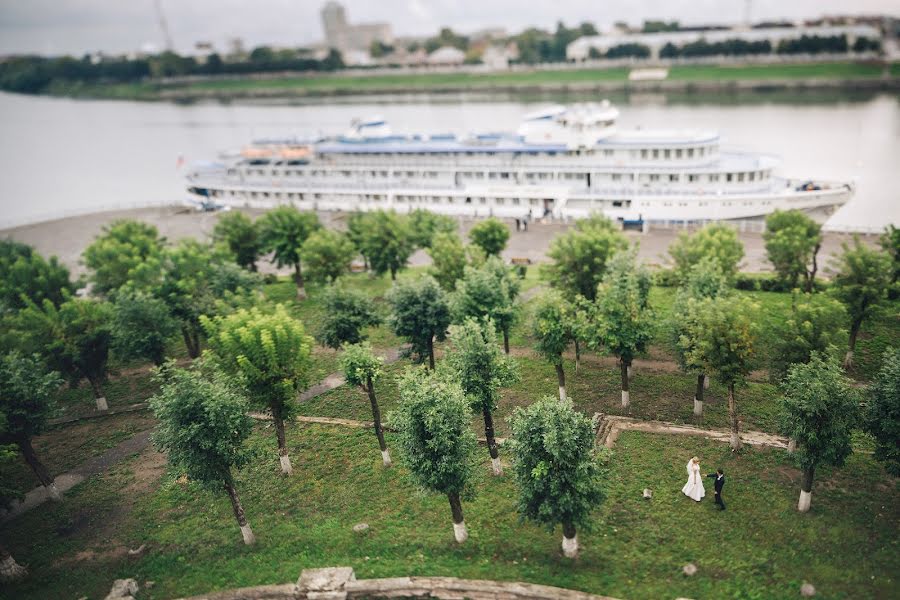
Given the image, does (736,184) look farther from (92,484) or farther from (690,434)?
(92,484)

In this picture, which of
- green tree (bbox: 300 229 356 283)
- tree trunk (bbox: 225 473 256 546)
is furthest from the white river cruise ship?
tree trunk (bbox: 225 473 256 546)

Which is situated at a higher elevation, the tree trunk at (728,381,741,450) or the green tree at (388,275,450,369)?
the green tree at (388,275,450,369)

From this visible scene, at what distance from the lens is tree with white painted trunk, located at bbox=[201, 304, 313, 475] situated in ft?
58.3

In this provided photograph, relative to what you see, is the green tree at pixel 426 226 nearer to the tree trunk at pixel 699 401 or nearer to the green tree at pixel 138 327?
the green tree at pixel 138 327

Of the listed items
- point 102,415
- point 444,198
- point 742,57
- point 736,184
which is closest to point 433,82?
point 742,57

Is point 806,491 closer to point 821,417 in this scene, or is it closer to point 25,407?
point 821,417

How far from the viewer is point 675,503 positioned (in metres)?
16.2

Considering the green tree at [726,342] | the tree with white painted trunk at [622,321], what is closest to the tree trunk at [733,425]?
the green tree at [726,342]

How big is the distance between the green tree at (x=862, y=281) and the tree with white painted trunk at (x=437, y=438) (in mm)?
14254

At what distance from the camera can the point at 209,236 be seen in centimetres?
3559

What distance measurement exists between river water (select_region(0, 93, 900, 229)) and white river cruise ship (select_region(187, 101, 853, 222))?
5.99 m

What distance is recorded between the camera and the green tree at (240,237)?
114ft

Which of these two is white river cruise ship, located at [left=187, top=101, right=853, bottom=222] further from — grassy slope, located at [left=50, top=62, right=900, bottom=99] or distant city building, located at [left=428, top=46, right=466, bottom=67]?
distant city building, located at [left=428, top=46, right=466, bottom=67]

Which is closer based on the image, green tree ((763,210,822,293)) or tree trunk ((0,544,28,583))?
tree trunk ((0,544,28,583))
